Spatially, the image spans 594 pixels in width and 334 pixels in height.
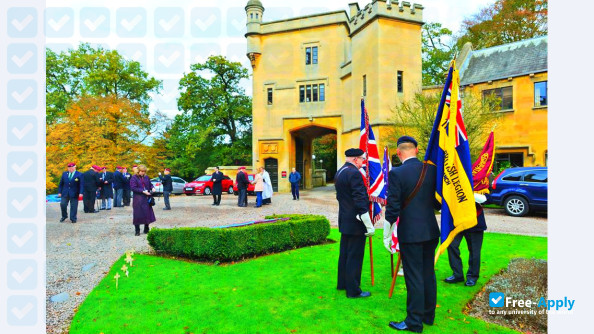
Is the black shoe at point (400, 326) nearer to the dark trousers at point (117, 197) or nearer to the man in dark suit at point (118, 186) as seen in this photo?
the man in dark suit at point (118, 186)

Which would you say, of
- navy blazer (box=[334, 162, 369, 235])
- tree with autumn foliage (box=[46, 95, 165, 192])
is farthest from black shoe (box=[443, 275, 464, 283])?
tree with autumn foliage (box=[46, 95, 165, 192])

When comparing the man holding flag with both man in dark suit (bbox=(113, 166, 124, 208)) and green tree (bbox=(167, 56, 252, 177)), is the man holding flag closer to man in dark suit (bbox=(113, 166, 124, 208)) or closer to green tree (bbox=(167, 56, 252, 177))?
man in dark suit (bbox=(113, 166, 124, 208))

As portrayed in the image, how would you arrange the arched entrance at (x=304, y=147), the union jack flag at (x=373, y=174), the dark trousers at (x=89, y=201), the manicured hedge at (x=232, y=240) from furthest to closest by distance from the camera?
1. the arched entrance at (x=304, y=147)
2. the dark trousers at (x=89, y=201)
3. the manicured hedge at (x=232, y=240)
4. the union jack flag at (x=373, y=174)

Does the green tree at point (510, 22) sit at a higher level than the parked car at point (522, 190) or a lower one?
higher

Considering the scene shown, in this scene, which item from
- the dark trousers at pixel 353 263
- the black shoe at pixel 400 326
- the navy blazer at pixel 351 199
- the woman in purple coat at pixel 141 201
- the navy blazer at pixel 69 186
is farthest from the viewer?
the navy blazer at pixel 69 186

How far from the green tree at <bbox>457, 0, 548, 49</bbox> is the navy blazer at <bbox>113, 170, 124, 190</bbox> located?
3096 cm

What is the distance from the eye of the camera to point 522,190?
13.7 metres

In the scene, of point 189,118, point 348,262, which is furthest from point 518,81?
point 189,118

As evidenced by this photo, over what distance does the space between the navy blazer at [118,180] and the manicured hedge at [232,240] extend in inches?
446

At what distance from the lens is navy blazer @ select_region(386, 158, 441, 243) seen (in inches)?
166

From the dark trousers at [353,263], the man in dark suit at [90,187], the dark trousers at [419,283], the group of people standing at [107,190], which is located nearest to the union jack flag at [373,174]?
the dark trousers at [353,263]

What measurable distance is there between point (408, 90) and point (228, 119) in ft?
76.0

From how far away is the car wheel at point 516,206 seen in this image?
13.7m

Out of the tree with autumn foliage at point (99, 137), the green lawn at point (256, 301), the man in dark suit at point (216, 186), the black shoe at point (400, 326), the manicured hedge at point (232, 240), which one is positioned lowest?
the green lawn at point (256, 301)
